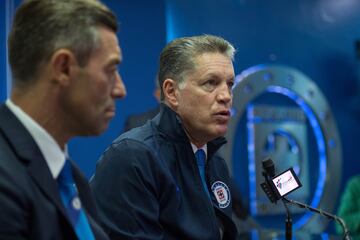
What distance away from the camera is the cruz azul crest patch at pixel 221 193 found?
1660mm

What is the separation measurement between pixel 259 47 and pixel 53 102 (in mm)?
2899

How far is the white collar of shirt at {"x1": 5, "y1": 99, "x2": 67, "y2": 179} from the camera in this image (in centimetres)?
94

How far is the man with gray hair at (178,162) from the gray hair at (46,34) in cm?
54

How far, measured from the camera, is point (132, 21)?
10.5 ft

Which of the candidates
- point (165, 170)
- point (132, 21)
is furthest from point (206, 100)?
point (132, 21)

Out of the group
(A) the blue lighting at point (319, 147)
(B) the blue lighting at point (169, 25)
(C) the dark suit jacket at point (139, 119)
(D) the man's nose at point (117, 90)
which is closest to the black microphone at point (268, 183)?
(D) the man's nose at point (117, 90)

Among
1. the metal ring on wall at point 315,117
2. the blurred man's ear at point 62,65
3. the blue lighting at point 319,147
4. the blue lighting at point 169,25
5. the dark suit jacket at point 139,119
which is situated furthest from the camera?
the blue lighting at point 319,147

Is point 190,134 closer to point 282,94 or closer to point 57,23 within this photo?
point 57,23

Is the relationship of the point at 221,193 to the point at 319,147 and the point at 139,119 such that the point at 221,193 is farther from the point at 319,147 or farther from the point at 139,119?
the point at 319,147

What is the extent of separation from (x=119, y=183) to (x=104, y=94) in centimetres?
48

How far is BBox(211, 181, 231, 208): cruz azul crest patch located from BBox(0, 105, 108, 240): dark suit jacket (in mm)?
793

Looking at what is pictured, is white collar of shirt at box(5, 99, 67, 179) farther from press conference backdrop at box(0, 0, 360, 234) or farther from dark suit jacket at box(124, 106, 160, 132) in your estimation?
dark suit jacket at box(124, 106, 160, 132)

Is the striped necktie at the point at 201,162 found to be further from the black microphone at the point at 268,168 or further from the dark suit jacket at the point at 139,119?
the dark suit jacket at the point at 139,119

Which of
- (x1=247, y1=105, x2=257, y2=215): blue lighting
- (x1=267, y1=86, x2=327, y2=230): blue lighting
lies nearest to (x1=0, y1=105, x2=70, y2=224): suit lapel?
(x1=247, y1=105, x2=257, y2=215): blue lighting
